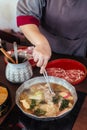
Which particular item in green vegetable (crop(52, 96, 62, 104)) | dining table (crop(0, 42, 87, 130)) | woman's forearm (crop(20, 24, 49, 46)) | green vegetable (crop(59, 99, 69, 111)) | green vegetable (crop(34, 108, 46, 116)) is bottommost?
dining table (crop(0, 42, 87, 130))

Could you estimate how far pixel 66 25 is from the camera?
1.28 metres

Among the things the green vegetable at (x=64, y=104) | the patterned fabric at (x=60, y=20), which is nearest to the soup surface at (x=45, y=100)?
the green vegetable at (x=64, y=104)

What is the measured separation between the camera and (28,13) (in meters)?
1.22

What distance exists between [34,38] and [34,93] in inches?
10.9

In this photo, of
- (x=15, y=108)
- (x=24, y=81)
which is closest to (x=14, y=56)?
(x=24, y=81)

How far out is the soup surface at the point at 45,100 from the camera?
0.85m

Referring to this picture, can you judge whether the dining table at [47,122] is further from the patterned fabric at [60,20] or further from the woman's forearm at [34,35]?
the patterned fabric at [60,20]

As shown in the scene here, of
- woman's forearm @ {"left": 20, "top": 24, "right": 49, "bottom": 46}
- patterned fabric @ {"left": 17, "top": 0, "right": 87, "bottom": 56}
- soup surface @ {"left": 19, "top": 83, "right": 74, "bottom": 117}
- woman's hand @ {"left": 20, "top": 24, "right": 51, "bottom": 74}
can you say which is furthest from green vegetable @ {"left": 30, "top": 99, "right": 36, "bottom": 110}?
patterned fabric @ {"left": 17, "top": 0, "right": 87, "bottom": 56}

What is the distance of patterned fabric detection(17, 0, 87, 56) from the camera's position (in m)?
1.22

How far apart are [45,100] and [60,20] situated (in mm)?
525

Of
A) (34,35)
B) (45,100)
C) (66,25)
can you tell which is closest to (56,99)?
(45,100)

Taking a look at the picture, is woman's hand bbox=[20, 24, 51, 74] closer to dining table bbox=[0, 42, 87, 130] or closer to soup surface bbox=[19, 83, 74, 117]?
soup surface bbox=[19, 83, 74, 117]

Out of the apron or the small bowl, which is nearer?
the small bowl

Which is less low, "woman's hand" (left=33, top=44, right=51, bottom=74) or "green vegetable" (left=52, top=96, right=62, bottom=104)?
"woman's hand" (left=33, top=44, right=51, bottom=74)
